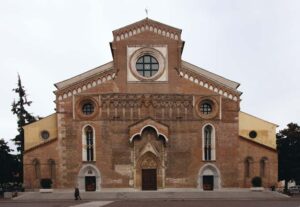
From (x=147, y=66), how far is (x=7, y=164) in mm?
18908

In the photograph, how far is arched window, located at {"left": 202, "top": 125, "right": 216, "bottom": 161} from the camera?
44.9 m

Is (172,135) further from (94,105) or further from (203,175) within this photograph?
(94,105)

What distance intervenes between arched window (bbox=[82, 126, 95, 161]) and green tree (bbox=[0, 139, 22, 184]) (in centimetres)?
1121

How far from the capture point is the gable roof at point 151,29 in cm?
4619

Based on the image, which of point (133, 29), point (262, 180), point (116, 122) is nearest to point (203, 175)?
point (262, 180)

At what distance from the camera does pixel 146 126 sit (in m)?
44.1

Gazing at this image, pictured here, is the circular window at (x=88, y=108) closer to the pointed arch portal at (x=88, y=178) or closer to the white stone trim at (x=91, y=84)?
the white stone trim at (x=91, y=84)

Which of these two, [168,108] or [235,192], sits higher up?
[168,108]

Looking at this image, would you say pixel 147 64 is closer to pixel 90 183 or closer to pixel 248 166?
pixel 90 183

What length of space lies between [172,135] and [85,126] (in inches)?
327

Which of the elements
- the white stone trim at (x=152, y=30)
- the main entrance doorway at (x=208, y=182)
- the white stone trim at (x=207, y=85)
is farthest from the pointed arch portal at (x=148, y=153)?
the white stone trim at (x=152, y=30)

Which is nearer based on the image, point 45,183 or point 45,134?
point 45,183

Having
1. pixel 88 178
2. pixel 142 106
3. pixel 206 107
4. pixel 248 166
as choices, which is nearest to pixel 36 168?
pixel 88 178

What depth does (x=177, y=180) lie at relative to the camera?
44.1 m
